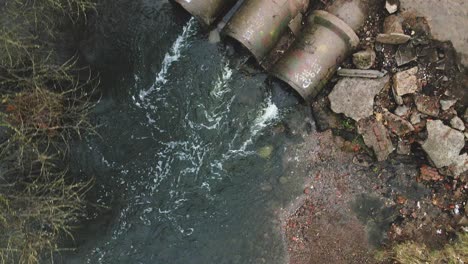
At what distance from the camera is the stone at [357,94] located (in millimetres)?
7941

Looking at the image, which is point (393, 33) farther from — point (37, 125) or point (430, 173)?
point (37, 125)

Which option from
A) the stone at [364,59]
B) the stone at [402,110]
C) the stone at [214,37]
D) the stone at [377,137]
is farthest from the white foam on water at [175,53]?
the stone at [402,110]

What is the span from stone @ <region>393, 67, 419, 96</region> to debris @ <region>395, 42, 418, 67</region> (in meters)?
0.16

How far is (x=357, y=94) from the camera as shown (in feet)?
26.1

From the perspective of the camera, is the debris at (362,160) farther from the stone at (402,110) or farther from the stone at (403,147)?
the stone at (402,110)

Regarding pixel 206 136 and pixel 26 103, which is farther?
pixel 206 136

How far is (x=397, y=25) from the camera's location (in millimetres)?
7852

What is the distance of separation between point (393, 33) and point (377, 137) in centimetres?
171

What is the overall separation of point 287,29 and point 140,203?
12.5 feet

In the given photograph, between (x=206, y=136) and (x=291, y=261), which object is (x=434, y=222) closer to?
(x=291, y=261)

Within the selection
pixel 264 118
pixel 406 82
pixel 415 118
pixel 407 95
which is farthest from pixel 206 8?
pixel 415 118

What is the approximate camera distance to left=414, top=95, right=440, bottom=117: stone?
25.8 ft

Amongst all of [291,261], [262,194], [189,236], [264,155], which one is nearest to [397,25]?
[264,155]

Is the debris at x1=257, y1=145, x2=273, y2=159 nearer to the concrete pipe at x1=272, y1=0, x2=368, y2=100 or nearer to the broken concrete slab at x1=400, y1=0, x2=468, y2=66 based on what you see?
the concrete pipe at x1=272, y1=0, x2=368, y2=100
